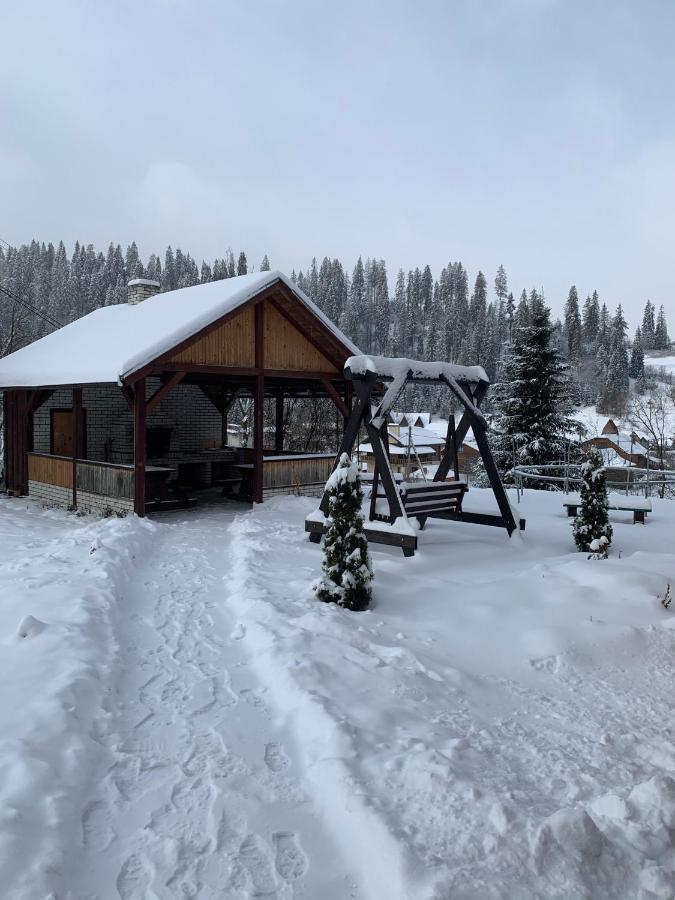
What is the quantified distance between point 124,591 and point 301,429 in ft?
126

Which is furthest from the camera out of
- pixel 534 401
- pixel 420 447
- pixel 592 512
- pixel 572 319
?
pixel 572 319

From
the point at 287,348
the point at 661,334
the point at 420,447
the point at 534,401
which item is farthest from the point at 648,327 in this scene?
the point at 287,348

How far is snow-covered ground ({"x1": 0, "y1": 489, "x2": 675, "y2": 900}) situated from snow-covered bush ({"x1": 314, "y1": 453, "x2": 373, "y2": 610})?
0.95 ft

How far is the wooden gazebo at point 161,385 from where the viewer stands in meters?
13.2

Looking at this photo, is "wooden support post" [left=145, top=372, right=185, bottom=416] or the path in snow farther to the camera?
"wooden support post" [left=145, top=372, right=185, bottom=416]

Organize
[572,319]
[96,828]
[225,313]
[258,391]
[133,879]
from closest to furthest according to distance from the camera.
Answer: [133,879], [96,828], [225,313], [258,391], [572,319]

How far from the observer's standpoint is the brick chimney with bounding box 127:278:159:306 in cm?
1969

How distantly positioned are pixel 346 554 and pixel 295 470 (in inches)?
346

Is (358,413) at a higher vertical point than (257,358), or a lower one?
lower

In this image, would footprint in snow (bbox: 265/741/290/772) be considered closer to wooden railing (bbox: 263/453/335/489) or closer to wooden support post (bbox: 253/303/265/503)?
wooden support post (bbox: 253/303/265/503)

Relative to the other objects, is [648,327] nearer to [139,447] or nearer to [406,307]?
[406,307]

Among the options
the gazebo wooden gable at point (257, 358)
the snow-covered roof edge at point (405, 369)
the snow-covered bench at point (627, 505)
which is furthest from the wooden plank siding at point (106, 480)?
the snow-covered bench at point (627, 505)

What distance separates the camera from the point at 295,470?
15836 millimetres

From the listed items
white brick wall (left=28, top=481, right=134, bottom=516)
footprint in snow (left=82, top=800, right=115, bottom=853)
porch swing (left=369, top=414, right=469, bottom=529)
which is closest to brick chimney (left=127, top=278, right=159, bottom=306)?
white brick wall (left=28, top=481, right=134, bottom=516)
